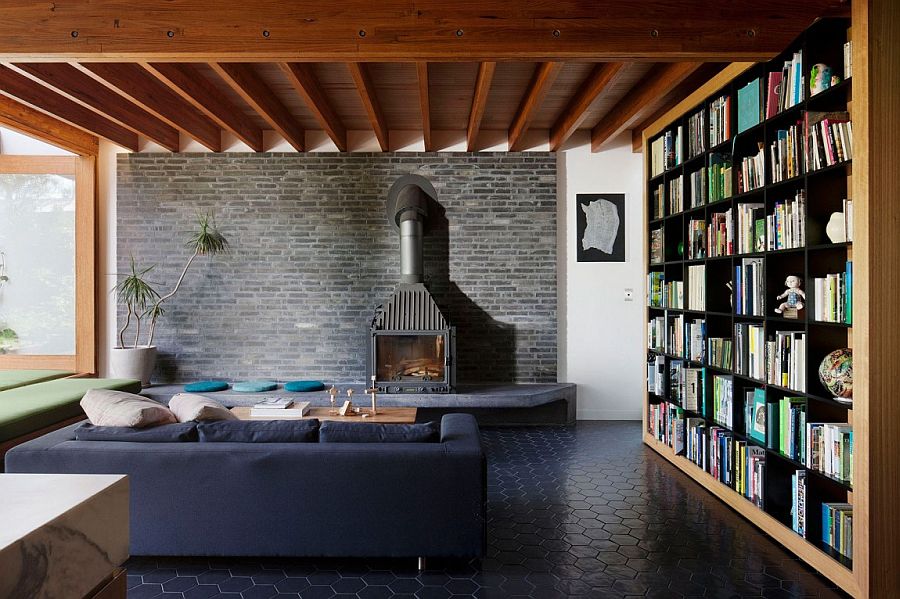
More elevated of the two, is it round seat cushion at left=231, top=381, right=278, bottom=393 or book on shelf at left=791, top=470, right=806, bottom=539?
round seat cushion at left=231, top=381, right=278, bottom=393

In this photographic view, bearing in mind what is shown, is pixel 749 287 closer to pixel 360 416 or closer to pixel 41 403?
pixel 360 416

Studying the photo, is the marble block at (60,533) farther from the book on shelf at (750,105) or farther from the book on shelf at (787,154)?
the book on shelf at (750,105)

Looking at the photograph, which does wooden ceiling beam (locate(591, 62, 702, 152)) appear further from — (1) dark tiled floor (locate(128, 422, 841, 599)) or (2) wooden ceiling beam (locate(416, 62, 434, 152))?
(1) dark tiled floor (locate(128, 422, 841, 599))

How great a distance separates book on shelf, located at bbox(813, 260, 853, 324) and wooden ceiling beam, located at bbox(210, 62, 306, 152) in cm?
353

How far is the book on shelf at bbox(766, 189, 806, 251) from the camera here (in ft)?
9.34

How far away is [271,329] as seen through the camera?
586cm

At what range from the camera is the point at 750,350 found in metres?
3.34

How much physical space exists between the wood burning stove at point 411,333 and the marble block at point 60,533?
4207 mm

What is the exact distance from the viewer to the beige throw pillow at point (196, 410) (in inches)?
115

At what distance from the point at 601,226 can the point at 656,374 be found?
1789 millimetres

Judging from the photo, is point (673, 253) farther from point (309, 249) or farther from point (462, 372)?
point (309, 249)

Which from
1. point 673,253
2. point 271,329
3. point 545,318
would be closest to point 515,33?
point 673,253

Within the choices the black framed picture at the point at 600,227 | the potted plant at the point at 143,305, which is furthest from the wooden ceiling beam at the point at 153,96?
the black framed picture at the point at 600,227

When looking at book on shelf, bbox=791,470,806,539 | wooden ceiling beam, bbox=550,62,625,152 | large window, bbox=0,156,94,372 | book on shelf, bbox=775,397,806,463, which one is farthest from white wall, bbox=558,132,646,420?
large window, bbox=0,156,94,372
